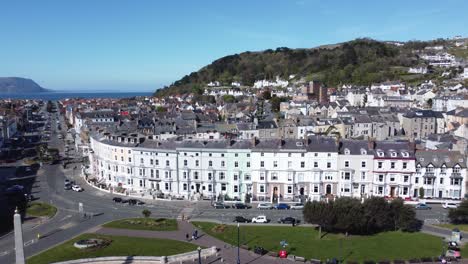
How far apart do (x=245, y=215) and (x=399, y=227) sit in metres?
18.1

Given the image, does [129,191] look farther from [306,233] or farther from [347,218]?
[347,218]

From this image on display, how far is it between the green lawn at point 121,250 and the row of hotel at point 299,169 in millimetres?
17762

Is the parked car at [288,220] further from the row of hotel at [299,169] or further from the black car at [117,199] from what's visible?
the black car at [117,199]

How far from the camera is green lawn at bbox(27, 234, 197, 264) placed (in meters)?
40.6

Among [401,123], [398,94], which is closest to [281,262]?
[401,123]

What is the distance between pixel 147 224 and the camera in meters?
49.8

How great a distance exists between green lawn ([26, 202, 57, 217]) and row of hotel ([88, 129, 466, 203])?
550 inches

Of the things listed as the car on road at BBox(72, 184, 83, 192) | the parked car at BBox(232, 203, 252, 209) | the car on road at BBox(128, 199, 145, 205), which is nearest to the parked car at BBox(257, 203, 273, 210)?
the parked car at BBox(232, 203, 252, 209)

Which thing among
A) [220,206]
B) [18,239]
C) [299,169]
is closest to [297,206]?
[299,169]

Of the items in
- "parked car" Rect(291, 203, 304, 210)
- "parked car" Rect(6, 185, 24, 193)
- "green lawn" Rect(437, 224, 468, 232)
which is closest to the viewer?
"green lawn" Rect(437, 224, 468, 232)

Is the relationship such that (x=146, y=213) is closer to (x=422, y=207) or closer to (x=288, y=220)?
(x=288, y=220)

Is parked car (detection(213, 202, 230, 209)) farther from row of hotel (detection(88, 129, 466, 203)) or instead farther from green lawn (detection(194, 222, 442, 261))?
green lawn (detection(194, 222, 442, 261))

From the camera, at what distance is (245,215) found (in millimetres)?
53438

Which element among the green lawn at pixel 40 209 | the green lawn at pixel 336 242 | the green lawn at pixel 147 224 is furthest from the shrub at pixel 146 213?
the green lawn at pixel 40 209
